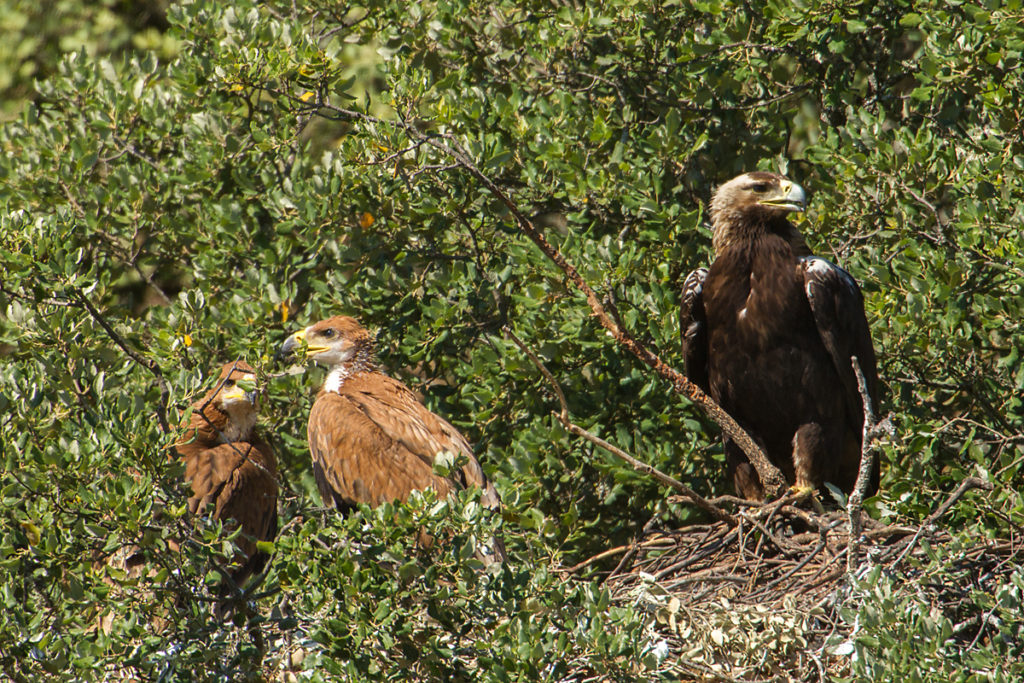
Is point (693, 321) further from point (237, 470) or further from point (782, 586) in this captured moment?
point (237, 470)

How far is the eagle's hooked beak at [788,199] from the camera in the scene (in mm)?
4340

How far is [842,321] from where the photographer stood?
13.6 ft

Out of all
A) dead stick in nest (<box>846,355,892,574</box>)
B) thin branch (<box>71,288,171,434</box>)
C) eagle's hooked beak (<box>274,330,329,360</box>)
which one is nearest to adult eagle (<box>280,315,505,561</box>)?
eagle's hooked beak (<box>274,330,329,360</box>)

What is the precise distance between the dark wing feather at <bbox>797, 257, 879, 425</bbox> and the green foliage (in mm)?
128

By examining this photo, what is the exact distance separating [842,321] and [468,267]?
4.66ft

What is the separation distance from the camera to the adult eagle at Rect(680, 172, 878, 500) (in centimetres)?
421

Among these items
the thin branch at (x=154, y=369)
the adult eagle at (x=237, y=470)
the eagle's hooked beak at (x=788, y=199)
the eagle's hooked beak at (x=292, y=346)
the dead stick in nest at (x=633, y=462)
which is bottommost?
the adult eagle at (x=237, y=470)

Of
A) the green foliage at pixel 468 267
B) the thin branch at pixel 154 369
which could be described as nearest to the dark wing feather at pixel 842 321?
the green foliage at pixel 468 267

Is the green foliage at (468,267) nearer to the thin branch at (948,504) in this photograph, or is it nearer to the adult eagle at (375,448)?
the thin branch at (948,504)

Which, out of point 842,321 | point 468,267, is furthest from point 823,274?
point 468,267

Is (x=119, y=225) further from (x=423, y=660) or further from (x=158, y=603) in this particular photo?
(x=423, y=660)

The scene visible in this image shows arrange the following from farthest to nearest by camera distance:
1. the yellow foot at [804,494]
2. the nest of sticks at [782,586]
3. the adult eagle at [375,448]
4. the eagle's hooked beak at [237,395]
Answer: the eagle's hooked beak at [237,395] → the adult eagle at [375,448] → the yellow foot at [804,494] → the nest of sticks at [782,586]

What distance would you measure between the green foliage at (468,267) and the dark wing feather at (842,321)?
0.42 feet

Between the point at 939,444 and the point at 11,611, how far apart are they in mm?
2973
